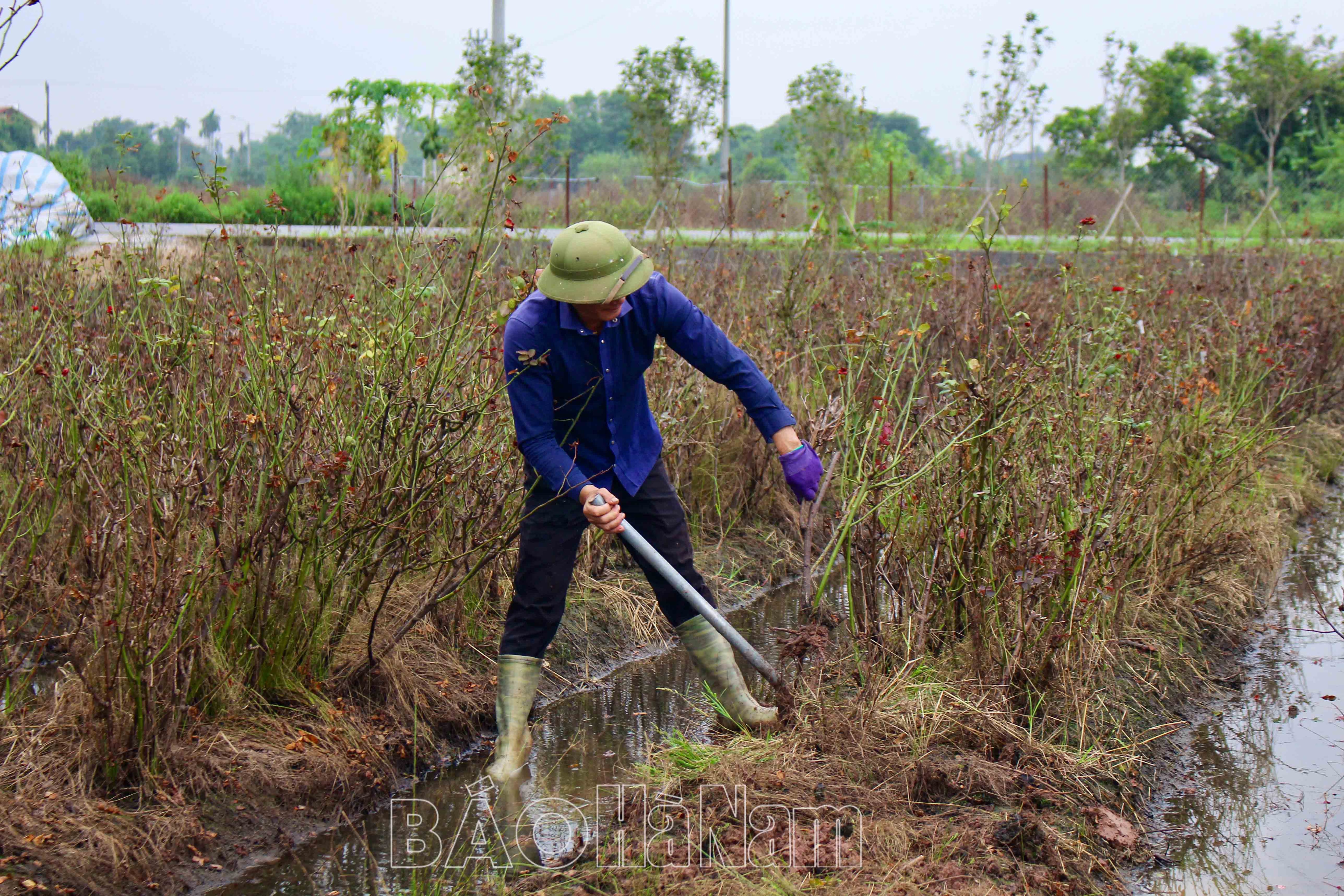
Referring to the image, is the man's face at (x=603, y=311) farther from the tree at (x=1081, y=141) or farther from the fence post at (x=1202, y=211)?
the tree at (x=1081, y=141)

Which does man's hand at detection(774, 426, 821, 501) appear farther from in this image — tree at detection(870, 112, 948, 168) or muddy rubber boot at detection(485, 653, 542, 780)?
tree at detection(870, 112, 948, 168)

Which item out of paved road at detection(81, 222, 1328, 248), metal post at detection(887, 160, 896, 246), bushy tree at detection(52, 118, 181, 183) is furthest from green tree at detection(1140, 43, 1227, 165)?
bushy tree at detection(52, 118, 181, 183)

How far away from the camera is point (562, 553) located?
3426mm

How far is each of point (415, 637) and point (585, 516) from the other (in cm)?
103

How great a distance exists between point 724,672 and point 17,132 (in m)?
15.0

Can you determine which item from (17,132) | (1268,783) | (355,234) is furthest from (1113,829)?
(17,132)

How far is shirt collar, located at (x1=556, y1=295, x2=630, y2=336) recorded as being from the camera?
10.6 feet

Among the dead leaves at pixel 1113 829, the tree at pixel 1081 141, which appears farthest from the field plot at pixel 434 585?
the tree at pixel 1081 141

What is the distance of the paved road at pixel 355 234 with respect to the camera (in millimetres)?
5523

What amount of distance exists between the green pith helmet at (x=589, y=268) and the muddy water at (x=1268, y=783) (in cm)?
209

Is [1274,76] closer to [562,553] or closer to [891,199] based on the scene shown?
[891,199]

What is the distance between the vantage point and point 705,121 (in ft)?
38.5

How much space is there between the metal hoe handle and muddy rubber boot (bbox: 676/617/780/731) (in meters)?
0.04

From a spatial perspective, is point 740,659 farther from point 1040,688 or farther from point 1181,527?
point 1181,527
